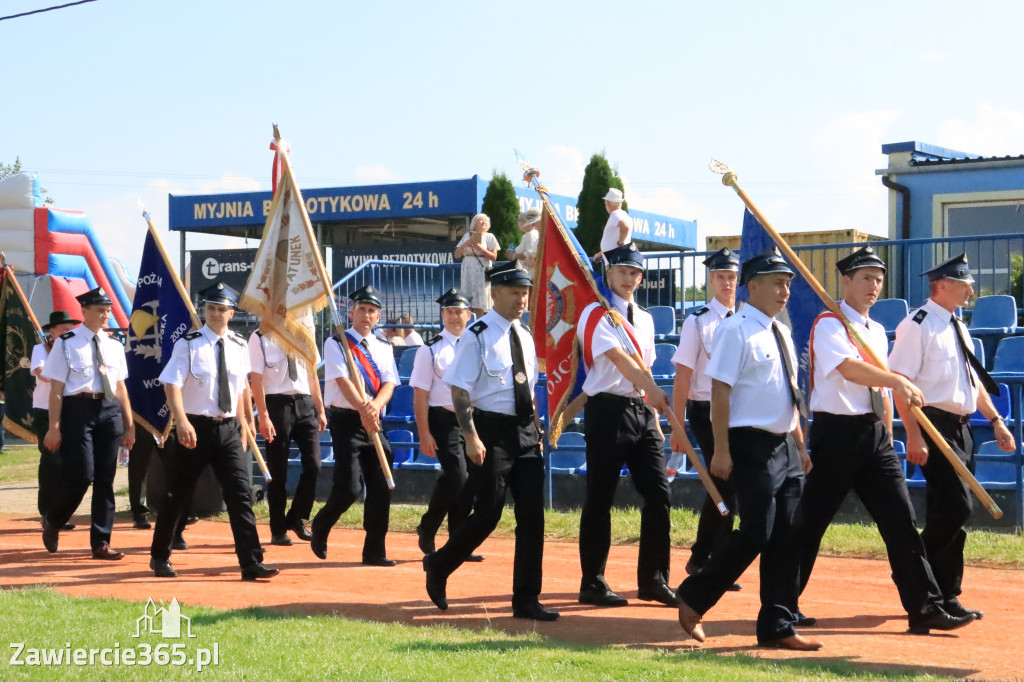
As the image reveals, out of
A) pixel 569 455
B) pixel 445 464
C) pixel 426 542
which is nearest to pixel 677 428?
pixel 445 464

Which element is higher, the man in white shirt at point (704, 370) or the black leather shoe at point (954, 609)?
the man in white shirt at point (704, 370)

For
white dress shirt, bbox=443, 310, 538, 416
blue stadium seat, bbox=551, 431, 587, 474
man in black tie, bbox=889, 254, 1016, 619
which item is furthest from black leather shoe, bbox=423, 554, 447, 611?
blue stadium seat, bbox=551, 431, 587, 474

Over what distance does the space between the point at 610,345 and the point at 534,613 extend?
1691mm

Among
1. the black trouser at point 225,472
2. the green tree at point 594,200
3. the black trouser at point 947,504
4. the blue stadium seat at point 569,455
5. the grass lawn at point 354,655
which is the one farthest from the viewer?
the green tree at point 594,200

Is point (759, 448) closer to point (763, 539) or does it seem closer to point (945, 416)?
point (763, 539)

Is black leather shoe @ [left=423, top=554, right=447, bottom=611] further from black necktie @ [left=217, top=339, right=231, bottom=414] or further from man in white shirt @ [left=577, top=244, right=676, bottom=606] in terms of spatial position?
black necktie @ [left=217, top=339, right=231, bottom=414]

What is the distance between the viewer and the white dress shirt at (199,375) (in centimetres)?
978

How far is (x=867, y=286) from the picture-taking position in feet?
24.6

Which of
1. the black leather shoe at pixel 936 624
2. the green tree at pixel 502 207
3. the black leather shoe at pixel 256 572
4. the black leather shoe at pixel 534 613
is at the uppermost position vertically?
the green tree at pixel 502 207

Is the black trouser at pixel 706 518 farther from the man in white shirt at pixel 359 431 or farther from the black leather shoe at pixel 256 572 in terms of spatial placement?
the black leather shoe at pixel 256 572

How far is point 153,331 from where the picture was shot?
11938mm

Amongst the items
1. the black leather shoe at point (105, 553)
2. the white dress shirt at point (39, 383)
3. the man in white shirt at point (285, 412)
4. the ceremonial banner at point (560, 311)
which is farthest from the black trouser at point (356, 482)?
the white dress shirt at point (39, 383)

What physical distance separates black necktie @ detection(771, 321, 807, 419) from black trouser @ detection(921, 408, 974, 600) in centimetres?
124

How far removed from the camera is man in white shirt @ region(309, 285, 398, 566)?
10672 mm
